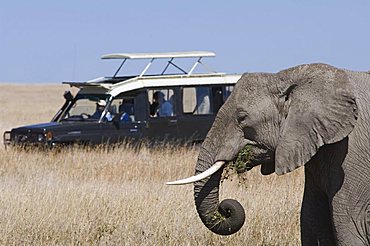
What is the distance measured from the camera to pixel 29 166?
17406 mm

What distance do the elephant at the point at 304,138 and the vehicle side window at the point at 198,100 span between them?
11830 mm

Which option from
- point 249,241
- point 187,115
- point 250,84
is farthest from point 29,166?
point 250,84

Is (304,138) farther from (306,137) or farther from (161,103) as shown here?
(161,103)

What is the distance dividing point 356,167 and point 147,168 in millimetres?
9729

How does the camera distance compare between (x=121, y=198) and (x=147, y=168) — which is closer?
(x=121, y=198)

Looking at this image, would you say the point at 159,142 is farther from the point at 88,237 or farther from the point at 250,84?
the point at 250,84

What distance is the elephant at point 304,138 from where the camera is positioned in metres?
7.66

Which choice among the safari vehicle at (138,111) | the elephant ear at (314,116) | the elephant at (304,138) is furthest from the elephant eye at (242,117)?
the safari vehicle at (138,111)

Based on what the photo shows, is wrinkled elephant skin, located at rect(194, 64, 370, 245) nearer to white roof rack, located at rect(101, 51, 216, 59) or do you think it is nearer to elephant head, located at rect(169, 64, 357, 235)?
elephant head, located at rect(169, 64, 357, 235)

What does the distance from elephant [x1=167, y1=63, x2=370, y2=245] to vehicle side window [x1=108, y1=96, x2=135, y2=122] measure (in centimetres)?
1132

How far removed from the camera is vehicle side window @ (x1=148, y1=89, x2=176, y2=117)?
65.2ft

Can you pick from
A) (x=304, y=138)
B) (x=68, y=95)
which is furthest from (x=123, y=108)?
(x=304, y=138)

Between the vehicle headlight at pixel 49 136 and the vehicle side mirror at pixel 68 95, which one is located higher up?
the vehicle side mirror at pixel 68 95

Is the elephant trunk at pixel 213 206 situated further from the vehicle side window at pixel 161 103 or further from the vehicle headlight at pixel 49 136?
the vehicle side window at pixel 161 103
